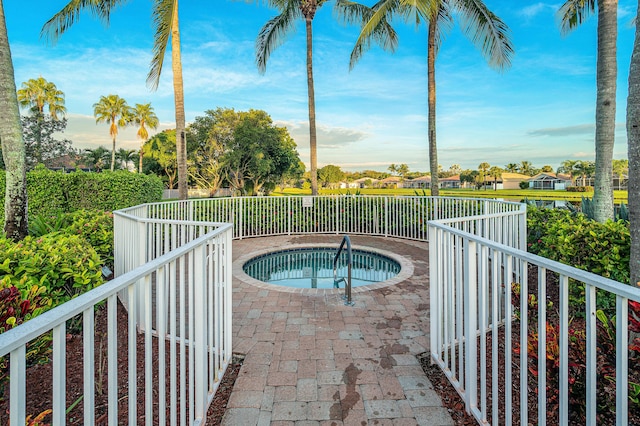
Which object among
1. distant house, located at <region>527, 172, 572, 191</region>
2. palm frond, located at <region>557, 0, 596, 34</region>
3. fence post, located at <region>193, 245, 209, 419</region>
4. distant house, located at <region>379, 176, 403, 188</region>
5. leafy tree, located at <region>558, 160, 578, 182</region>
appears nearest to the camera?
fence post, located at <region>193, 245, 209, 419</region>

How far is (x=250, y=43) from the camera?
1211 centimetres

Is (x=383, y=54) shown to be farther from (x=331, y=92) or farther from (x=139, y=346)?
(x=139, y=346)

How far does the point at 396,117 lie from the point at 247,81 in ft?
24.2

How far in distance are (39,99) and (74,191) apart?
23.5 metres

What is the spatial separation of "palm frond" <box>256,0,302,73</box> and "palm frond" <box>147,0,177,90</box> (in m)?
3.57

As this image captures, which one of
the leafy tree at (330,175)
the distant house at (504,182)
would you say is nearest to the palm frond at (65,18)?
the leafy tree at (330,175)

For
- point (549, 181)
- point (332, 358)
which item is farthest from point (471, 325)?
point (549, 181)

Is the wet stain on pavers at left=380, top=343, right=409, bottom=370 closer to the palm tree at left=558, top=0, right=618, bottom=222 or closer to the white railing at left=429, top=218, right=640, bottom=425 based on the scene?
the white railing at left=429, top=218, right=640, bottom=425

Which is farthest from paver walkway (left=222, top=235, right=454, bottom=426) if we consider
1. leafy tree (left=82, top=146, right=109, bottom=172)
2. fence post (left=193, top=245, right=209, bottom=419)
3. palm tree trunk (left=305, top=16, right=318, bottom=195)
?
leafy tree (left=82, top=146, right=109, bottom=172)

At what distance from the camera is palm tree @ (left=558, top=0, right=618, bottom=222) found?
183 inches

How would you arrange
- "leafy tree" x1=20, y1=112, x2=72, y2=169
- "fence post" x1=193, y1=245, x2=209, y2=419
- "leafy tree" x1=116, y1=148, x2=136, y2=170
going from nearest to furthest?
"fence post" x1=193, y1=245, x2=209, y2=419, "leafy tree" x1=20, y1=112, x2=72, y2=169, "leafy tree" x1=116, y1=148, x2=136, y2=170

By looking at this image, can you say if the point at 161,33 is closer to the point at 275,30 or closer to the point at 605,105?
the point at 275,30

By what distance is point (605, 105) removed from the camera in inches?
184

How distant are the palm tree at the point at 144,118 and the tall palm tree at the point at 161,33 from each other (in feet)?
99.4
